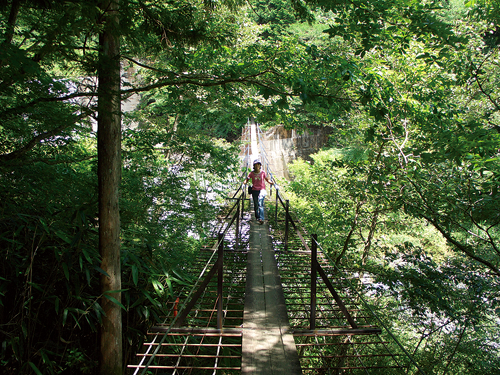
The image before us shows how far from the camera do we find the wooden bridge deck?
190cm

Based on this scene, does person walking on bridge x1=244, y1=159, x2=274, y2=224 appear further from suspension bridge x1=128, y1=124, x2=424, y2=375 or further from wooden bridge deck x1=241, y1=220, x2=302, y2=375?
wooden bridge deck x1=241, y1=220, x2=302, y2=375

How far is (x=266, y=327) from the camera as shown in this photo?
7.56ft

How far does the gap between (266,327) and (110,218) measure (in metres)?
1.38

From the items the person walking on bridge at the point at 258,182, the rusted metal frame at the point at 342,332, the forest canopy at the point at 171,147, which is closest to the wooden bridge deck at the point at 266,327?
the rusted metal frame at the point at 342,332

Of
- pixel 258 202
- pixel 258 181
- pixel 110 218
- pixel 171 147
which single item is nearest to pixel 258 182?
pixel 258 181

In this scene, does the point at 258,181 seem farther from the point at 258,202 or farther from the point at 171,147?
the point at 171,147

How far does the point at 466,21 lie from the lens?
3867 mm

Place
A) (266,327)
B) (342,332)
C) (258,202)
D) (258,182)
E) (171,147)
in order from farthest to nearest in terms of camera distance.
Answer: (258,202) → (258,182) → (171,147) → (266,327) → (342,332)

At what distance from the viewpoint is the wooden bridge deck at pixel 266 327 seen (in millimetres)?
1901

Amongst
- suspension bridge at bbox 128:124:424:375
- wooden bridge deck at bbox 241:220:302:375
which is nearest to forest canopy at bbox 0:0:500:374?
suspension bridge at bbox 128:124:424:375

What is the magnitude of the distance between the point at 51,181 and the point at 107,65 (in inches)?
54.8

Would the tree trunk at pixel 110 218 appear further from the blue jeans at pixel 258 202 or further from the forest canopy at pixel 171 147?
the blue jeans at pixel 258 202

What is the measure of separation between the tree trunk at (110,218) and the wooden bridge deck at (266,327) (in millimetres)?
907

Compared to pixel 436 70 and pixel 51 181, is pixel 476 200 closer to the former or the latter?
pixel 436 70
